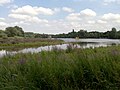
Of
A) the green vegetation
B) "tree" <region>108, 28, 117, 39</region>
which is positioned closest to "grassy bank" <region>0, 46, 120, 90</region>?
the green vegetation

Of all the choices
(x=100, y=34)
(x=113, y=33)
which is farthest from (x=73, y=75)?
(x=100, y=34)

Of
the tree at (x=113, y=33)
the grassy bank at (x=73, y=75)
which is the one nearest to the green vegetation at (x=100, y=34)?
the tree at (x=113, y=33)

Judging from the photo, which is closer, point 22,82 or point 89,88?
point 89,88

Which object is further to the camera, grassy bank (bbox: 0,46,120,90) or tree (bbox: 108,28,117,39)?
tree (bbox: 108,28,117,39)

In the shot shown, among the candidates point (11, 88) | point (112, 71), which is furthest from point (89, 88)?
point (11, 88)

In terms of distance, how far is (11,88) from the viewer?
5.00 metres

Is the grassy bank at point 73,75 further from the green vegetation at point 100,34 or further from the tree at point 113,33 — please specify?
the tree at point 113,33

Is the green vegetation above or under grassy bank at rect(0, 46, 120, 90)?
under

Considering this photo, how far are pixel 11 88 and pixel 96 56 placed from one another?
6.86 feet

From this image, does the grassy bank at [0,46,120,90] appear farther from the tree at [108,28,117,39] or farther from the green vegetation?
the tree at [108,28,117,39]

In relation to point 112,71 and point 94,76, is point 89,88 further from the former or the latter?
point 112,71

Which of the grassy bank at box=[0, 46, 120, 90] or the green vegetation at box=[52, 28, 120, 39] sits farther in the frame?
the green vegetation at box=[52, 28, 120, 39]

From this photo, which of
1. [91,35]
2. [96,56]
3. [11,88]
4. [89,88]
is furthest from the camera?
[91,35]

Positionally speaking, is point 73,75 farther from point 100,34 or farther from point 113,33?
point 100,34
